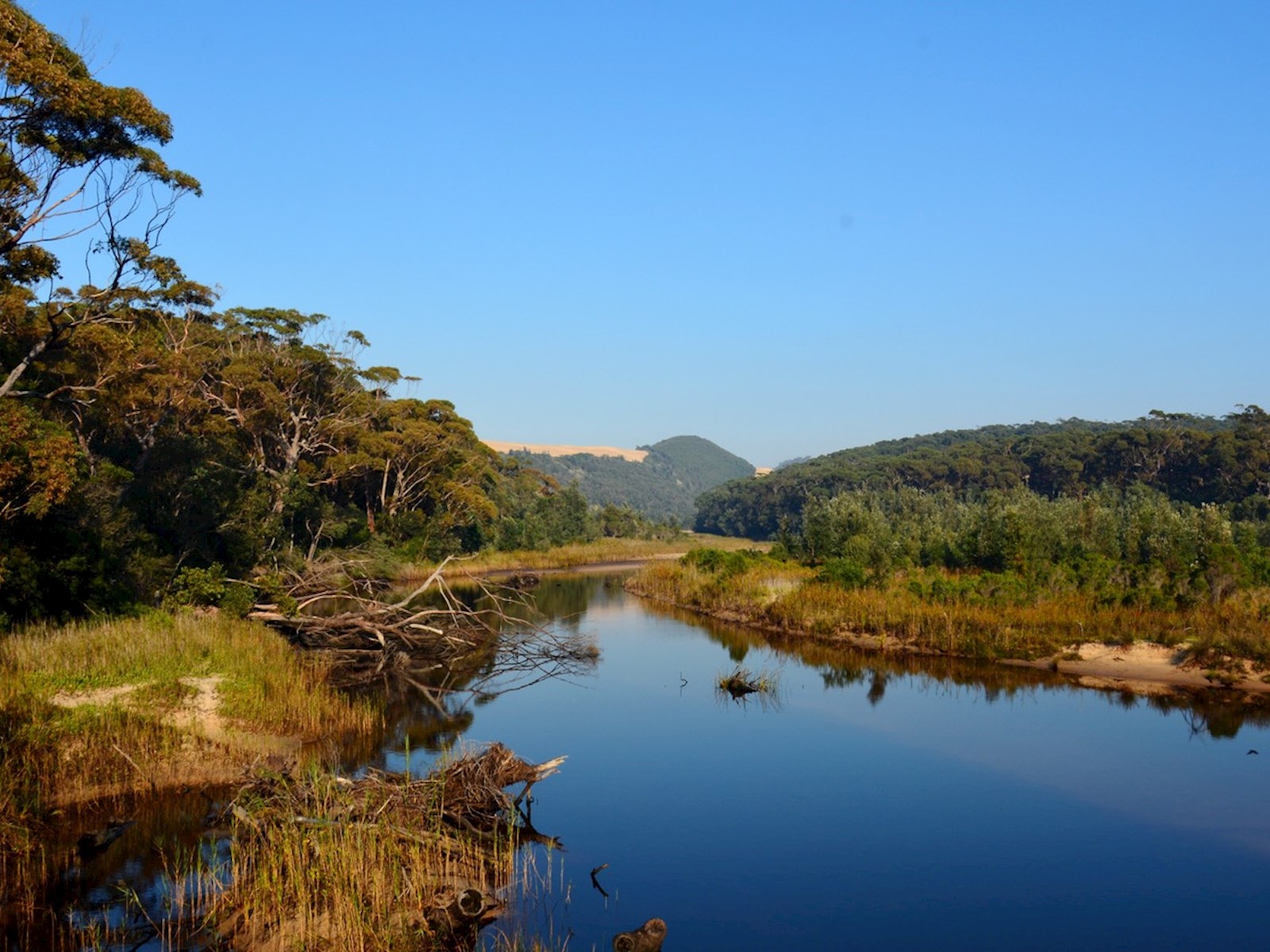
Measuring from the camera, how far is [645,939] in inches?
375

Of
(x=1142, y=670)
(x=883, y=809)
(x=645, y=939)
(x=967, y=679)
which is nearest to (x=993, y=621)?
(x=967, y=679)

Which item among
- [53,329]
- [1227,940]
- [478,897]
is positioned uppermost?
[53,329]

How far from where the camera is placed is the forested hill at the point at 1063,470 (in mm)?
70938

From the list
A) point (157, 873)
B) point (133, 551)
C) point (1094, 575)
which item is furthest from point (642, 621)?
point (157, 873)

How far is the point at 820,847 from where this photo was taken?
43.2 feet

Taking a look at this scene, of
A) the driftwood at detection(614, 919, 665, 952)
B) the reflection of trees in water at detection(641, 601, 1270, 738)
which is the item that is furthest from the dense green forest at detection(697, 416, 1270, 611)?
the driftwood at detection(614, 919, 665, 952)

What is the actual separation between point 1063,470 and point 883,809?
75.0 meters

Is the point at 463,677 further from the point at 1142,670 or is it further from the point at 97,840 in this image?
the point at 1142,670

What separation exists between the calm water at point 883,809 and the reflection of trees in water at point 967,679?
0.42 ft

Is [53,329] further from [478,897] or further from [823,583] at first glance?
[823,583]

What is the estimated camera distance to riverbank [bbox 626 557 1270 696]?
73.6 ft

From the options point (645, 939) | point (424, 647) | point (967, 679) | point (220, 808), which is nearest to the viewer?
point (645, 939)

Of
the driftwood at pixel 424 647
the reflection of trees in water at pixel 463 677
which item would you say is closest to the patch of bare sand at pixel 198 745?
the reflection of trees in water at pixel 463 677

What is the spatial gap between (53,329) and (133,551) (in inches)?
361
